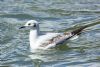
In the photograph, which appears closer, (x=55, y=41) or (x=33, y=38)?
(x=55, y=41)

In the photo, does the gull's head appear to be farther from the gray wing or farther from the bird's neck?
the gray wing

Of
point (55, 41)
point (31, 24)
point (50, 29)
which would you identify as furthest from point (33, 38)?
point (50, 29)

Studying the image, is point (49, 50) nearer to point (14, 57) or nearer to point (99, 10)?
point (14, 57)

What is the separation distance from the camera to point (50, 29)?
1620 cm

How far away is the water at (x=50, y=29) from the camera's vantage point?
1299 centimetres

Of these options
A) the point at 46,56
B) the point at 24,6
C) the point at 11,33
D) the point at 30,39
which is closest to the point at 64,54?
the point at 46,56

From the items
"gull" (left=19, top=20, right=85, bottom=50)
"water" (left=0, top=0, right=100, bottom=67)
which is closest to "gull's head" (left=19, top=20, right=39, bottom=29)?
"gull" (left=19, top=20, right=85, bottom=50)

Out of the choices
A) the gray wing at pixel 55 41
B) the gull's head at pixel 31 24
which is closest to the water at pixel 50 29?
the gray wing at pixel 55 41

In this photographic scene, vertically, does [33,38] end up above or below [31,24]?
below

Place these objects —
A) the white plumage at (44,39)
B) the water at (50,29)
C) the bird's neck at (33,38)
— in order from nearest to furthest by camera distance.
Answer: the water at (50,29), the white plumage at (44,39), the bird's neck at (33,38)

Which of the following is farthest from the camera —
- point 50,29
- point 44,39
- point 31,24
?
point 50,29

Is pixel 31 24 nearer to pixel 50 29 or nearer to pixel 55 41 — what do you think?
pixel 55 41

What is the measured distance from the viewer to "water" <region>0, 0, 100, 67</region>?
1299 centimetres

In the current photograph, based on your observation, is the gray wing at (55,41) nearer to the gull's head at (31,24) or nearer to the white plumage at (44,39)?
the white plumage at (44,39)
